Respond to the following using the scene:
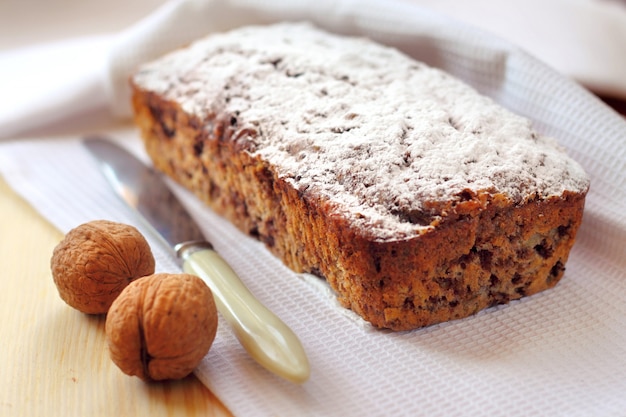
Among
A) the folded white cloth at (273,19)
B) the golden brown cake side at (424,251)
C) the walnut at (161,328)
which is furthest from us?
the folded white cloth at (273,19)

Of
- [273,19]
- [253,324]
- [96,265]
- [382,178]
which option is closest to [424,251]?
[382,178]

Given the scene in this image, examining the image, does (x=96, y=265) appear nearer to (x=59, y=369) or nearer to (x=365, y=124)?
(x=59, y=369)

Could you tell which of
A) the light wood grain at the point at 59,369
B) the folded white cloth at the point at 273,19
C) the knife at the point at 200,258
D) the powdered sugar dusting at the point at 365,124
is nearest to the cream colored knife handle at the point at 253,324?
the knife at the point at 200,258

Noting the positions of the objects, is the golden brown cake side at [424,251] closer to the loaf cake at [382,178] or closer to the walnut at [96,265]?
the loaf cake at [382,178]

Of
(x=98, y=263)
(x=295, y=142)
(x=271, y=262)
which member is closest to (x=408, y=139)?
(x=295, y=142)

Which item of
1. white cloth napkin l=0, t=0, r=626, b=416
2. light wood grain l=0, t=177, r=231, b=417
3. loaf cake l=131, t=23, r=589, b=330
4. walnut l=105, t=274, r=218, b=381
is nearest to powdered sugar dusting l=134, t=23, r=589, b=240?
loaf cake l=131, t=23, r=589, b=330

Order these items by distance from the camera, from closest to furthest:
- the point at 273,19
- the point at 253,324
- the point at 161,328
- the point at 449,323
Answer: the point at 161,328
the point at 253,324
the point at 449,323
the point at 273,19

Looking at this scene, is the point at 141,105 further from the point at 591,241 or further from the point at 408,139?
the point at 591,241
